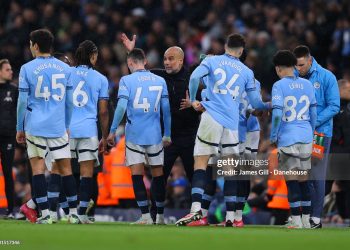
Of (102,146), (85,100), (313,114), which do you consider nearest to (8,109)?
(102,146)

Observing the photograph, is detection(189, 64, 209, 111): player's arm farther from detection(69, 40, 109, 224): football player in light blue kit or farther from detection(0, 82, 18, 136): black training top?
detection(0, 82, 18, 136): black training top

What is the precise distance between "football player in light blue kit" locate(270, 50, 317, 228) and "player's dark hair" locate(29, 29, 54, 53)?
10.1ft

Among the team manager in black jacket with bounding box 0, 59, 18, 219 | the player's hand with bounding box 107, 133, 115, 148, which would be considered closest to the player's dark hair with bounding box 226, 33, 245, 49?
the player's hand with bounding box 107, 133, 115, 148

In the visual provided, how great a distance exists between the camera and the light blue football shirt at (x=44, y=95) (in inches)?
538

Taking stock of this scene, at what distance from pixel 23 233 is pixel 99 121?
400 cm

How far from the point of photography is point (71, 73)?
14391 millimetres

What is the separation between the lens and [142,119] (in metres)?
14.7

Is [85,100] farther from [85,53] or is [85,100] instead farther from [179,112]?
[179,112]

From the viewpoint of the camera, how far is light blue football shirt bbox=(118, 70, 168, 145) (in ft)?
47.9

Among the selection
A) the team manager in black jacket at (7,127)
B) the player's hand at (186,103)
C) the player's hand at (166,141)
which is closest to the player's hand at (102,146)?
the player's hand at (166,141)

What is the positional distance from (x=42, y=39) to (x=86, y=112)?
4.33 ft

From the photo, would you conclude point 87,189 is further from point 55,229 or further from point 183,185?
point 183,185

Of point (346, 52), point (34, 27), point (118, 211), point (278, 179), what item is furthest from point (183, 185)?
point (34, 27)

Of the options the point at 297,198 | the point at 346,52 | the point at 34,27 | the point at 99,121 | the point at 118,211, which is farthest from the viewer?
the point at 34,27
